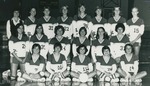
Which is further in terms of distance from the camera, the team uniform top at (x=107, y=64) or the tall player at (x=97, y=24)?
the tall player at (x=97, y=24)

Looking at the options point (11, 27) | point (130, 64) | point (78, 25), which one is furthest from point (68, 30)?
point (130, 64)

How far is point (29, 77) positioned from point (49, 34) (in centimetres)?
96

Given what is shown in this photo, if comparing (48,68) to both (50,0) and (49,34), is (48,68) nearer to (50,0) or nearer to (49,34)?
(49,34)

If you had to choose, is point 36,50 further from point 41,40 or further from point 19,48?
point 19,48

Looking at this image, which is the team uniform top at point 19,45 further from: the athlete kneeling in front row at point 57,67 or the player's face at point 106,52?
the player's face at point 106,52

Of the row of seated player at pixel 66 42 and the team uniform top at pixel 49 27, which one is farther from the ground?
the team uniform top at pixel 49 27

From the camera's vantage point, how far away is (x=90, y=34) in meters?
6.73

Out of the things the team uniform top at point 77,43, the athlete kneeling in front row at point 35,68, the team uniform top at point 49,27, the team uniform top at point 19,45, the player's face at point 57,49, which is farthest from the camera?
the team uniform top at point 49,27

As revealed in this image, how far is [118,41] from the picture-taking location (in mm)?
6621

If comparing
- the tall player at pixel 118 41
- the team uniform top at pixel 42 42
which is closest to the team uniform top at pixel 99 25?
the tall player at pixel 118 41

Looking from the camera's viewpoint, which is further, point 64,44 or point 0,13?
point 0,13

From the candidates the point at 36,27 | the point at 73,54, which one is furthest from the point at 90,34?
the point at 36,27

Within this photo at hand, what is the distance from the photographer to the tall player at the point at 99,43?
6.54 m

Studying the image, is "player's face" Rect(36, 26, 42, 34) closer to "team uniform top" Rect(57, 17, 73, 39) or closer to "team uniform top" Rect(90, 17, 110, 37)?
"team uniform top" Rect(57, 17, 73, 39)
